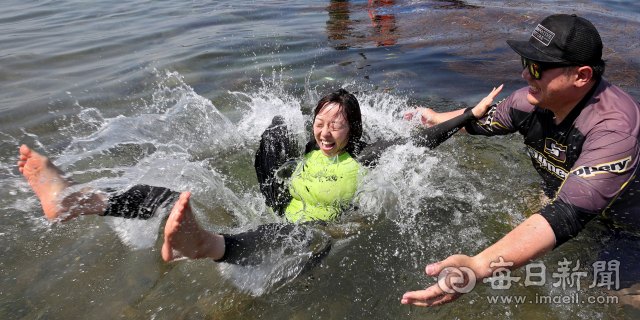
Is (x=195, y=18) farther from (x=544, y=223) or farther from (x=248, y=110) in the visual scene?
(x=544, y=223)

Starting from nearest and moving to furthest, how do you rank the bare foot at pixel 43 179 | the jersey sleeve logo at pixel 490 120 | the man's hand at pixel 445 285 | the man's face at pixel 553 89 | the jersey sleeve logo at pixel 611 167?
the man's hand at pixel 445 285 < the jersey sleeve logo at pixel 611 167 < the man's face at pixel 553 89 < the bare foot at pixel 43 179 < the jersey sleeve logo at pixel 490 120

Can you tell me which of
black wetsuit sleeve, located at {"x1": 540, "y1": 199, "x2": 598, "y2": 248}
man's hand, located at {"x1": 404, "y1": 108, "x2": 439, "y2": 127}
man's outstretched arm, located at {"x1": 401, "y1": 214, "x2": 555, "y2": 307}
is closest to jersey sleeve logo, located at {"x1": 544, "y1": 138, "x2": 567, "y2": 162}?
black wetsuit sleeve, located at {"x1": 540, "y1": 199, "x2": 598, "y2": 248}

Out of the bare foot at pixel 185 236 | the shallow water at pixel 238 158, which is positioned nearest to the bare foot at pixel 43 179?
the shallow water at pixel 238 158

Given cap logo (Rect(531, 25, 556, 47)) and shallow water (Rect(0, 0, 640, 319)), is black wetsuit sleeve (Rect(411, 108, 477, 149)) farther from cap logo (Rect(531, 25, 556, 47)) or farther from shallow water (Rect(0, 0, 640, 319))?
cap logo (Rect(531, 25, 556, 47))

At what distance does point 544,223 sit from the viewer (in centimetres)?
207

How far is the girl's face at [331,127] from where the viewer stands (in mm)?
3195

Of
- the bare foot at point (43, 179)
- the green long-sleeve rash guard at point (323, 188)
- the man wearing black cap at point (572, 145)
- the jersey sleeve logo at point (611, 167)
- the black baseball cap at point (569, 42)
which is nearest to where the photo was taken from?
the man wearing black cap at point (572, 145)

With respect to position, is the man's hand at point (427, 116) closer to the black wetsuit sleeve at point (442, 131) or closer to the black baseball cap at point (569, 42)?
the black wetsuit sleeve at point (442, 131)

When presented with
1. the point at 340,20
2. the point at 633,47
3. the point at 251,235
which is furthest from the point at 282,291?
the point at 340,20

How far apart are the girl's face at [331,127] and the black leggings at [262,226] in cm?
47

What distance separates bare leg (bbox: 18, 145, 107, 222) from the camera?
105 inches

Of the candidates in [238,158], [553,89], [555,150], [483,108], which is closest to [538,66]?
[553,89]

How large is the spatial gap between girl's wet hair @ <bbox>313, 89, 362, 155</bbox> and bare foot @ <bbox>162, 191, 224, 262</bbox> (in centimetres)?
148

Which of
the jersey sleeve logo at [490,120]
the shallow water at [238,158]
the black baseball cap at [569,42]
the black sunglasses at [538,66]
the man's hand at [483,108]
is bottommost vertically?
the shallow water at [238,158]
